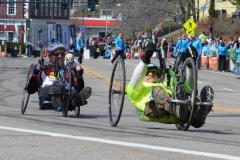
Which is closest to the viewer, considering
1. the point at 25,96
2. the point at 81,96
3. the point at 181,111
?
the point at 181,111

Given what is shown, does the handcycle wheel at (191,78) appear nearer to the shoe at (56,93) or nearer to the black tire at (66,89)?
the black tire at (66,89)

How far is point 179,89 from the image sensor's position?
9742mm

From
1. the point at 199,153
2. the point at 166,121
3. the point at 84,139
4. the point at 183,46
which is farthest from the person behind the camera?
the point at 183,46

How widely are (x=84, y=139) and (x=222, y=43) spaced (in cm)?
3052

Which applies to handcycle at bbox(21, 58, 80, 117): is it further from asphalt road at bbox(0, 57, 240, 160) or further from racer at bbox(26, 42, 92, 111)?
asphalt road at bbox(0, 57, 240, 160)

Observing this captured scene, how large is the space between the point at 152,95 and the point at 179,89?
0.52 metres

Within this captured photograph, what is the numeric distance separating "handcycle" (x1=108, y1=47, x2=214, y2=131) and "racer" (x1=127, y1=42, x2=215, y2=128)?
3.2 inches

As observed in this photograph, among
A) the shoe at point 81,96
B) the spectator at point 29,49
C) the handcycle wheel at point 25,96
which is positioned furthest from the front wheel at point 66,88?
the spectator at point 29,49

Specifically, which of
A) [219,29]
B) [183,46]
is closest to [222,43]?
[183,46]

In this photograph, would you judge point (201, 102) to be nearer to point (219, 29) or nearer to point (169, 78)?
point (169, 78)

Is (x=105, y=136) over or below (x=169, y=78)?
below

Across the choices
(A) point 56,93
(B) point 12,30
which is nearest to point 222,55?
(A) point 56,93

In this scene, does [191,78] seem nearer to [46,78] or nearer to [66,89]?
[66,89]

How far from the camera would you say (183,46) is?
119 ft
